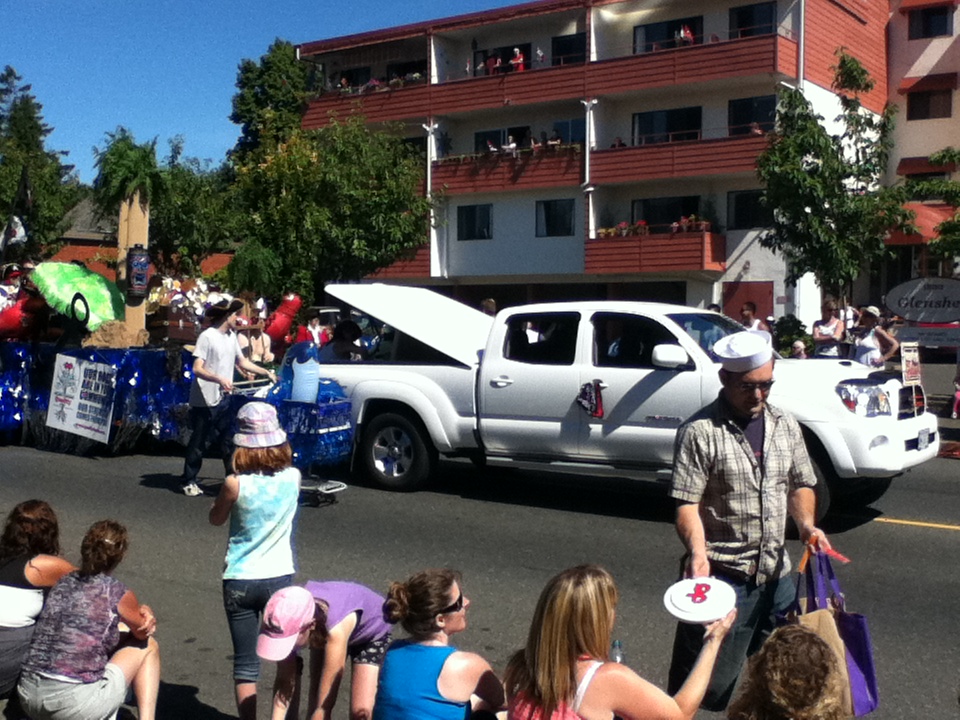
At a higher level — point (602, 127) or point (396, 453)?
point (602, 127)

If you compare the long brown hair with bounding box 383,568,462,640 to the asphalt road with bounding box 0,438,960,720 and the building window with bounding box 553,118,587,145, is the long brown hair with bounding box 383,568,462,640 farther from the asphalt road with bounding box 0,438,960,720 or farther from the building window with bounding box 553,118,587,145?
the building window with bounding box 553,118,587,145

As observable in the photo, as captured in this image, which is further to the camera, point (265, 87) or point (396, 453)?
point (265, 87)

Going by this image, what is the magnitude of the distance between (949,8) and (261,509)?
116 ft

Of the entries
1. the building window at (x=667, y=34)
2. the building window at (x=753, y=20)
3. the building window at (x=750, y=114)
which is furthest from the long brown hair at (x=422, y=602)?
the building window at (x=667, y=34)

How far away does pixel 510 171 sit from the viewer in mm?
37062

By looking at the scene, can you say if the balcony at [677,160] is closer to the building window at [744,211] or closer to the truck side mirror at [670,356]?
the building window at [744,211]

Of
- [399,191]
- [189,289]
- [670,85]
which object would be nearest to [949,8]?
[670,85]

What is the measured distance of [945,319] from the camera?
16500 mm

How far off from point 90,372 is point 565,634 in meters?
10.4

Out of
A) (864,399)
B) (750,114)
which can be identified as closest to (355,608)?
(864,399)

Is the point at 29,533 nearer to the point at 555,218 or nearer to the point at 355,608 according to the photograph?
the point at 355,608

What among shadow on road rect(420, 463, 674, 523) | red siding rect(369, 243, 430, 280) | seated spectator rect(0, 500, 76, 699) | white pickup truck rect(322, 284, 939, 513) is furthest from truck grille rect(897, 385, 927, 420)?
red siding rect(369, 243, 430, 280)

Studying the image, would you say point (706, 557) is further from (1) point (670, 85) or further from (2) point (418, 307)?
(1) point (670, 85)

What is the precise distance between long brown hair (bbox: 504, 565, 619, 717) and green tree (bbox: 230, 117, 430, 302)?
28.2 meters
